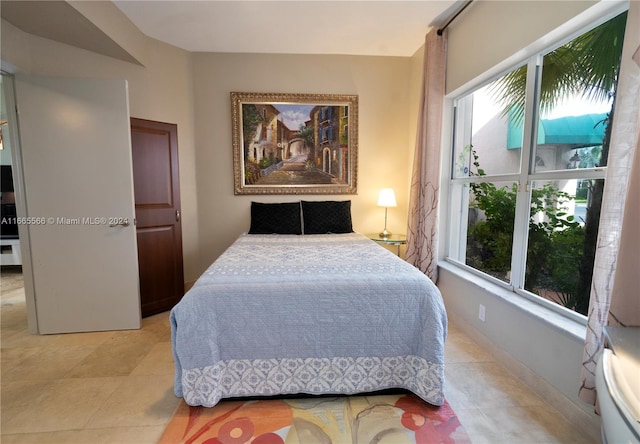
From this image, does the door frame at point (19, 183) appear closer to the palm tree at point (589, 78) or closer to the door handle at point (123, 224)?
the door handle at point (123, 224)

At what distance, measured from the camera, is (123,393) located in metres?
1.70

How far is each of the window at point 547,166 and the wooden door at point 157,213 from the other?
2.96m

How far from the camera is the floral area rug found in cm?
137

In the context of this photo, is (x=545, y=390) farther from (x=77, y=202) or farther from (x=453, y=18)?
(x=77, y=202)

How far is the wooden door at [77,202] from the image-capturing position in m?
2.24

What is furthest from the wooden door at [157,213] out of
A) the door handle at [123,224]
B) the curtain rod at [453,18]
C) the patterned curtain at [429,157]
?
the curtain rod at [453,18]

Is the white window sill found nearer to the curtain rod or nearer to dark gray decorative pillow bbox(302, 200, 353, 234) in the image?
dark gray decorative pillow bbox(302, 200, 353, 234)

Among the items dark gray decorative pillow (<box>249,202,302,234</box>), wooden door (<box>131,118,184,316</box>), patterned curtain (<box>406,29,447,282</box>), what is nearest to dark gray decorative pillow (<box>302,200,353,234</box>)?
dark gray decorative pillow (<box>249,202,302,234</box>)

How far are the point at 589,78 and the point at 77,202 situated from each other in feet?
11.8

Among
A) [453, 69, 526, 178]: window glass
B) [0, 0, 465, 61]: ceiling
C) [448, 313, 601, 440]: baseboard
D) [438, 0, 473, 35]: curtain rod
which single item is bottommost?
[448, 313, 601, 440]: baseboard

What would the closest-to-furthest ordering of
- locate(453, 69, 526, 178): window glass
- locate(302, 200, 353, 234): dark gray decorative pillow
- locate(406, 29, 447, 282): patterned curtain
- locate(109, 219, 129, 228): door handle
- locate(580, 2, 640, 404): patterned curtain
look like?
locate(580, 2, 640, 404): patterned curtain, locate(453, 69, 526, 178): window glass, locate(109, 219, 129, 228): door handle, locate(406, 29, 447, 282): patterned curtain, locate(302, 200, 353, 234): dark gray decorative pillow

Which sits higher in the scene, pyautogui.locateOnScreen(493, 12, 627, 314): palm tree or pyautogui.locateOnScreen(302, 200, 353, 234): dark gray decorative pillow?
pyautogui.locateOnScreen(493, 12, 627, 314): palm tree

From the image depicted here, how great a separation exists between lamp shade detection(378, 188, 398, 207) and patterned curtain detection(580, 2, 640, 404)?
82.3 inches

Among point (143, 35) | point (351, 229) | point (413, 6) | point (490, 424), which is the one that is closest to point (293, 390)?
point (490, 424)
